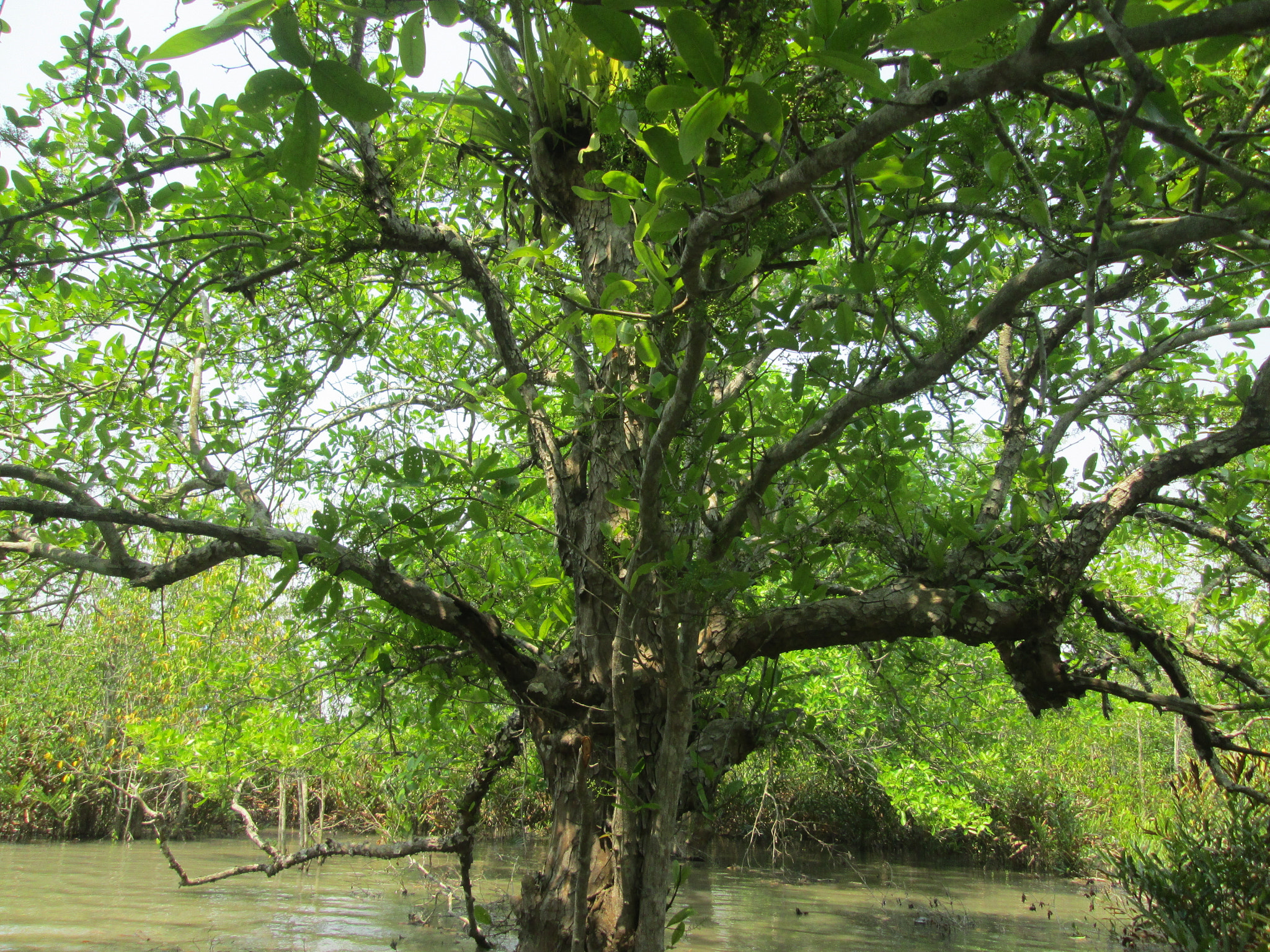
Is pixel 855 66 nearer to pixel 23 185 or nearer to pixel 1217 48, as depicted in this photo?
pixel 1217 48

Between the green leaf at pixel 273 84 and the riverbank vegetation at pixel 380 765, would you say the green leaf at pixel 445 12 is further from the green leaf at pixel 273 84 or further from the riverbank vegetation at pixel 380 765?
the riverbank vegetation at pixel 380 765

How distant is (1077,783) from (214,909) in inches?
531

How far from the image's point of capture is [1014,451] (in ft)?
10.8

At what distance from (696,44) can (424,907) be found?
8542 mm

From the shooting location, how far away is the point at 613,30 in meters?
0.83

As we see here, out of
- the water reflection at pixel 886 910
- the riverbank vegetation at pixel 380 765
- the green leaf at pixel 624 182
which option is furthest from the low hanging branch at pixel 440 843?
the water reflection at pixel 886 910

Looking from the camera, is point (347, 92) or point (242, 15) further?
point (347, 92)

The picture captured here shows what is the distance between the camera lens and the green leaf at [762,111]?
2.81ft

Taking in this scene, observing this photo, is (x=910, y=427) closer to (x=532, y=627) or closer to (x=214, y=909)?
(x=532, y=627)

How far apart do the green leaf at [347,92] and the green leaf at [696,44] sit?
31 cm

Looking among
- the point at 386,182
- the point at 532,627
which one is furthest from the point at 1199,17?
the point at 386,182

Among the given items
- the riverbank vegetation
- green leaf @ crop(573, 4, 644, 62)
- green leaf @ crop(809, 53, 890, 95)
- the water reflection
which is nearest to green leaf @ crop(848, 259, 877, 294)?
green leaf @ crop(809, 53, 890, 95)

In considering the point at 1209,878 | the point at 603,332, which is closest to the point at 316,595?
the point at 603,332

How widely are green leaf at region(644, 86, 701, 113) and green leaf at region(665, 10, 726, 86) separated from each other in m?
0.06
